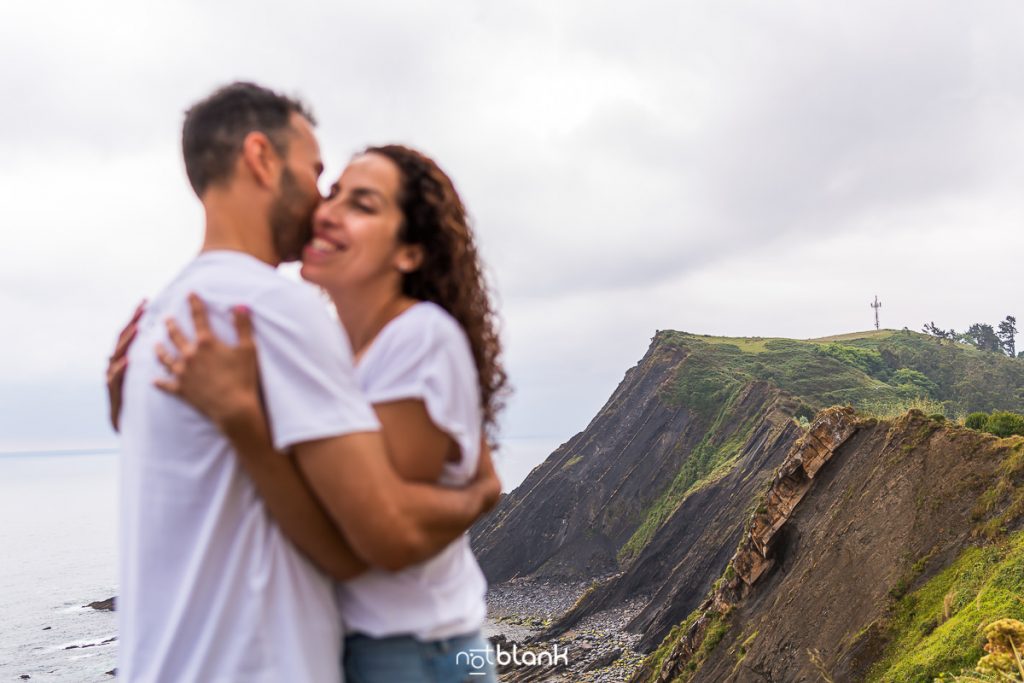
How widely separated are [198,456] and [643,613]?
49930 millimetres

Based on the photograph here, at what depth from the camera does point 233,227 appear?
2.50 metres

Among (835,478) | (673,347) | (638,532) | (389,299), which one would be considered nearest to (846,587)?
(835,478)

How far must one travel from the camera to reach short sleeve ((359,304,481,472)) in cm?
235

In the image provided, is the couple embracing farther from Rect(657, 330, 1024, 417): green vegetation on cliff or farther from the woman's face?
Rect(657, 330, 1024, 417): green vegetation on cliff

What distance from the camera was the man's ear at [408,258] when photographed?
2.72 m

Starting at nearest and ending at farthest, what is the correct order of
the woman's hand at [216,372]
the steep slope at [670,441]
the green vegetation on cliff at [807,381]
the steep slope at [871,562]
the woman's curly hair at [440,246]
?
the woman's hand at [216,372] → the woman's curly hair at [440,246] → the steep slope at [871,562] → the steep slope at [670,441] → the green vegetation on cliff at [807,381]

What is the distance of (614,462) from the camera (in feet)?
240

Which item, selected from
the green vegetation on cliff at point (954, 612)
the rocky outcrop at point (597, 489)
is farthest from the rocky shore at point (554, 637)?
the green vegetation on cliff at point (954, 612)

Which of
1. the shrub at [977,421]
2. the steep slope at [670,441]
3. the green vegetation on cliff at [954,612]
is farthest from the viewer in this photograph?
the steep slope at [670,441]

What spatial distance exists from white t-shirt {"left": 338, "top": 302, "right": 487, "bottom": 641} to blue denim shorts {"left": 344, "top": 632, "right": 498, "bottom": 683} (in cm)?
3

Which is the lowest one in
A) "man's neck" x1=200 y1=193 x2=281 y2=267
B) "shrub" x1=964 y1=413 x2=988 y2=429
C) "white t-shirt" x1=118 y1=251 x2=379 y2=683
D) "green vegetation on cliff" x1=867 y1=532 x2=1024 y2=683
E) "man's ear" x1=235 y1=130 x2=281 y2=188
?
"green vegetation on cliff" x1=867 y1=532 x2=1024 y2=683

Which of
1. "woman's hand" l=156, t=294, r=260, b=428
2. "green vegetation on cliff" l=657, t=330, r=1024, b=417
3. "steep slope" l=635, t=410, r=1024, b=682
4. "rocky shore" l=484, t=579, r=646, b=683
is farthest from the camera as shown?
"green vegetation on cliff" l=657, t=330, r=1024, b=417

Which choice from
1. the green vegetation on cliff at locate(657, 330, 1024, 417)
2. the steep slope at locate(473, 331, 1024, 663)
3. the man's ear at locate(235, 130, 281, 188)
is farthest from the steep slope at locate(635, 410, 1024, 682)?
the green vegetation on cliff at locate(657, 330, 1024, 417)

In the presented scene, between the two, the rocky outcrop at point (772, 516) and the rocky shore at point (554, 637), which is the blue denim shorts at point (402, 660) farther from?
the rocky shore at point (554, 637)
